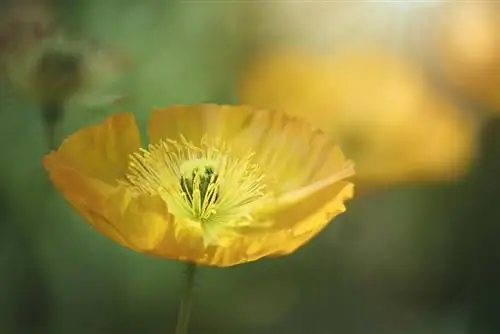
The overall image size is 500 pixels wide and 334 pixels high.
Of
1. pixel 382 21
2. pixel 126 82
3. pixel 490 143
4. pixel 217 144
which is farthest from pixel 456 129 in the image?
pixel 126 82

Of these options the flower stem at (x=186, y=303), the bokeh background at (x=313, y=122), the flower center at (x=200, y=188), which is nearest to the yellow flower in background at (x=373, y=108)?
the bokeh background at (x=313, y=122)

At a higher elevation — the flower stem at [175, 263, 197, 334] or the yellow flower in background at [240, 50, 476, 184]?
the yellow flower in background at [240, 50, 476, 184]

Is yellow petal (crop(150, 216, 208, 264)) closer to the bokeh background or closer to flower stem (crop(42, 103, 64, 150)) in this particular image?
the bokeh background

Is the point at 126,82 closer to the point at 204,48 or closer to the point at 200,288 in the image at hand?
the point at 204,48

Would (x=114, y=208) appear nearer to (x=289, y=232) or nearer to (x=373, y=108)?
(x=289, y=232)

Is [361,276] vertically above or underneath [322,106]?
underneath

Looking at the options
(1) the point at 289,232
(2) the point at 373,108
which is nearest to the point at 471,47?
(2) the point at 373,108

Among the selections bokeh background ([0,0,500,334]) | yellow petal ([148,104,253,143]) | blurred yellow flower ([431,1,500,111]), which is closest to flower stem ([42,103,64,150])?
bokeh background ([0,0,500,334])

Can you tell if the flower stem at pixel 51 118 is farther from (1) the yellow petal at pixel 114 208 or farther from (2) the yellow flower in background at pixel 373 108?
(2) the yellow flower in background at pixel 373 108
